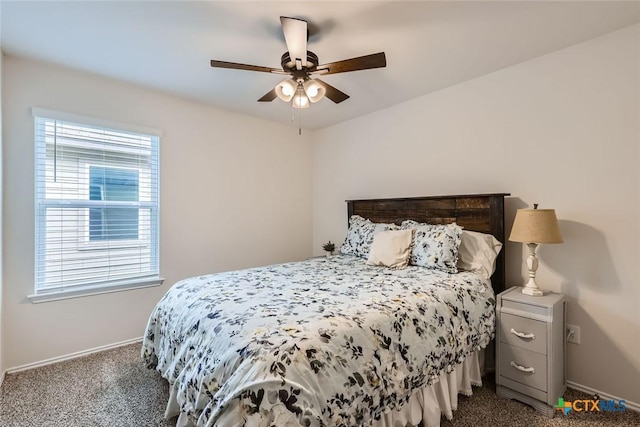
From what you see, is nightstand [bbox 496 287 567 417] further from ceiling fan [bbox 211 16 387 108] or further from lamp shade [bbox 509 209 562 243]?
ceiling fan [bbox 211 16 387 108]

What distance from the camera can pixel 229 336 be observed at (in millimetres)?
1304

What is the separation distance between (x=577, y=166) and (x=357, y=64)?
176 cm

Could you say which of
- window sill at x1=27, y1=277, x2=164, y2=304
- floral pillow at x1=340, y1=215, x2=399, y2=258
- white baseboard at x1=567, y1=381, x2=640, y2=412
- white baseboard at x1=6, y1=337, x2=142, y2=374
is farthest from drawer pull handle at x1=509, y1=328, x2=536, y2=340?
white baseboard at x1=6, y1=337, x2=142, y2=374

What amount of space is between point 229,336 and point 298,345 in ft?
1.09

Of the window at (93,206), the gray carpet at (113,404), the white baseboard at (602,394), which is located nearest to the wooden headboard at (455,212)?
the white baseboard at (602,394)

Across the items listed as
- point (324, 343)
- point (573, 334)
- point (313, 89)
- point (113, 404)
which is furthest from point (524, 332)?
point (113, 404)

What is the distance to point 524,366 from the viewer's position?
1937mm

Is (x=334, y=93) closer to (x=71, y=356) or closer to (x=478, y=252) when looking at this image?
(x=478, y=252)

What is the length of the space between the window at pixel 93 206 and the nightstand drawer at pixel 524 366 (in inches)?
121

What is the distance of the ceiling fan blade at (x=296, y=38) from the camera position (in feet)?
5.30

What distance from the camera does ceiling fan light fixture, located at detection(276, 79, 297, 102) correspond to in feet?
6.81

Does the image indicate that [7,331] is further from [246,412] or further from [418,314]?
[418,314]

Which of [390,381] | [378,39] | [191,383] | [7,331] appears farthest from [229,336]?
[7,331]

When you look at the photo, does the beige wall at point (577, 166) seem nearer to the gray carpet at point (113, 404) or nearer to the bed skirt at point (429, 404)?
the gray carpet at point (113, 404)
